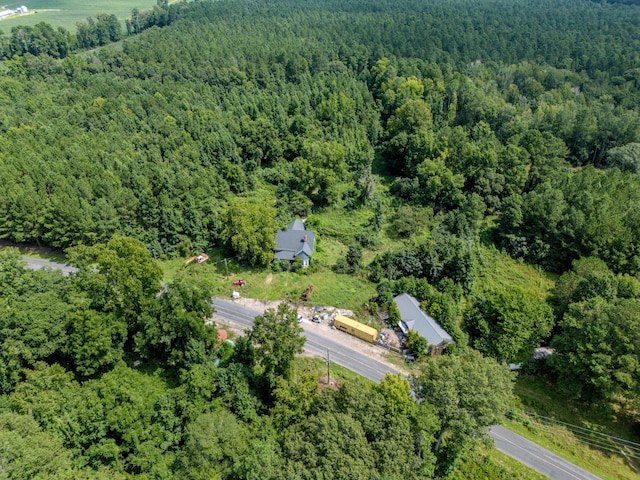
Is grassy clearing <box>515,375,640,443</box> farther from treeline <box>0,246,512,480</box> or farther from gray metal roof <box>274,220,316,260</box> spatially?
gray metal roof <box>274,220,316,260</box>

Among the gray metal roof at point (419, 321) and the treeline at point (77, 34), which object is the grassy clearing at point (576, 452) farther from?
the treeline at point (77, 34)

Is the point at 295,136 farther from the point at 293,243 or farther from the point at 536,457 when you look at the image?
the point at 536,457

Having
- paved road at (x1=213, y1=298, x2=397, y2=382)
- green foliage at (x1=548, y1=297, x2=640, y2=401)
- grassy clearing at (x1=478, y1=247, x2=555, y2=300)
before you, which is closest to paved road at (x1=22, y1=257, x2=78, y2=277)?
paved road at (x1=213, y1=298, x2=397, y2=382)

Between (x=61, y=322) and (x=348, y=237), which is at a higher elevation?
(x=61, y=322)

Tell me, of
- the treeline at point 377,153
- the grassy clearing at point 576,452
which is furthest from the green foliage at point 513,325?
the grassy clearing at point 576,452

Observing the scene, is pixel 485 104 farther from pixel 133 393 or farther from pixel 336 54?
pixel 133 393

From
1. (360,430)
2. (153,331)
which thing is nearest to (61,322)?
(153,331)
